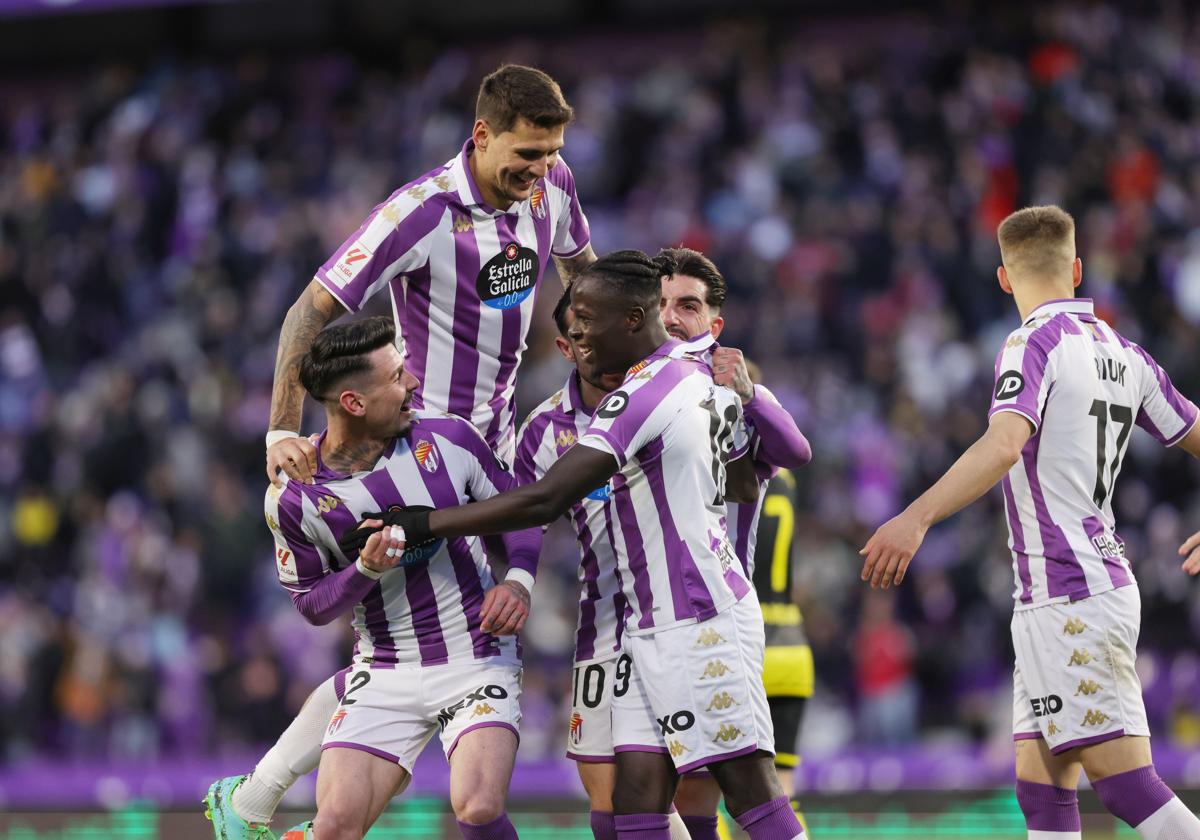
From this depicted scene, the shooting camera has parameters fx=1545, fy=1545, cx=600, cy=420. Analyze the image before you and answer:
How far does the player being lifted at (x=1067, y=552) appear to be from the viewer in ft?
15.7

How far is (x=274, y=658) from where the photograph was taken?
40.0ft

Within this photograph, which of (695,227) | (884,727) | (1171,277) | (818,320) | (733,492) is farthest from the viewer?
(695,227)

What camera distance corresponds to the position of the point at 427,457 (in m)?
5.01

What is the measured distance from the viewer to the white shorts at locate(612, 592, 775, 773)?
4.37 meters

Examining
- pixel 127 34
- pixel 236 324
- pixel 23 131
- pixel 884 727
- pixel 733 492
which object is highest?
pixel 127 34

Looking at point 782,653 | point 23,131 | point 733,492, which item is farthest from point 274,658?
point 23,131

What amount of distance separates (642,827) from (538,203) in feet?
7.37

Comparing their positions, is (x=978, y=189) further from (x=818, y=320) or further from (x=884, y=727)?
(x=884, y=727)

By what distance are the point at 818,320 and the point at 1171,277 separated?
9.14 ft

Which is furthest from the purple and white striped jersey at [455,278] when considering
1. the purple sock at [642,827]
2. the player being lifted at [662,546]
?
the purple sock at [642,827]

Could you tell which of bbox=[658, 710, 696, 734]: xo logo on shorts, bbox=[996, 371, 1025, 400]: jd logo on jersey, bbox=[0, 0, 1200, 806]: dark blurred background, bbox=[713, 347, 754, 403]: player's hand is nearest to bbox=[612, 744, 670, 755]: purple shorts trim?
bbox=[658, 710, 696, 734]: xo logo on shorts

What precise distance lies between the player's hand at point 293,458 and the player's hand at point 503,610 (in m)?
0.68

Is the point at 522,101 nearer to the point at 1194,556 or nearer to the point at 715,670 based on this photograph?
the point at 715,670

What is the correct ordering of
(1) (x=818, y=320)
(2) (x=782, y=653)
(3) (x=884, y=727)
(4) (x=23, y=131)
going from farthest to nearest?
(4) (x=23, y=131) → (1) (x=818, y=320) → (3) (x=884, y=727) → (2) (x=782, y=653)
